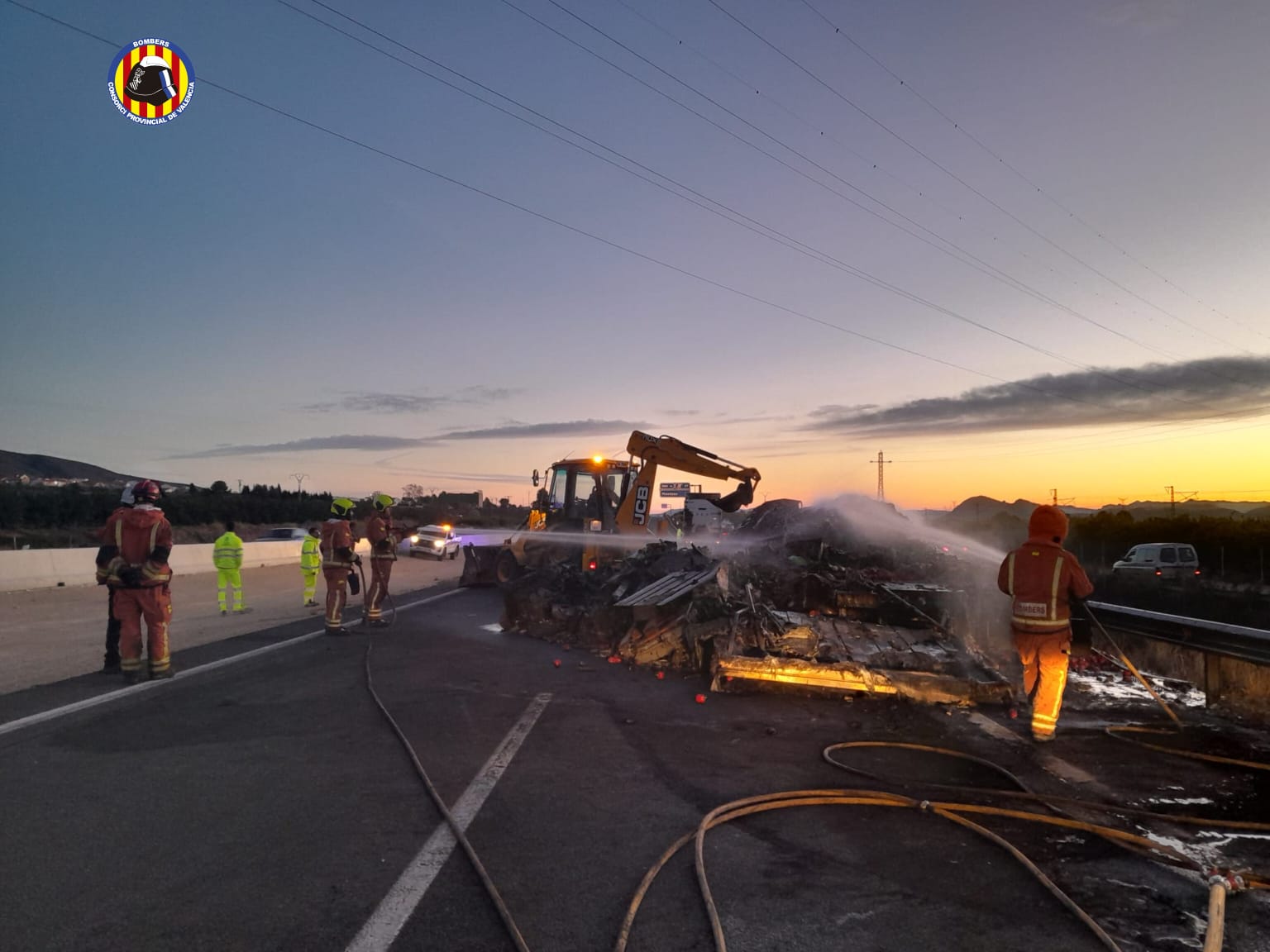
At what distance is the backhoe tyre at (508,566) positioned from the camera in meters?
20.1

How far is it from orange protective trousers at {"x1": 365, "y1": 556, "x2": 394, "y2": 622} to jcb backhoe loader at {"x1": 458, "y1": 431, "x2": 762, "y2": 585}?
5.36m

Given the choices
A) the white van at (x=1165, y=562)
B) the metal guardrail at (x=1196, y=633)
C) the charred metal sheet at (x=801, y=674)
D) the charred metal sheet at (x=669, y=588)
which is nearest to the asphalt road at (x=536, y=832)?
the charred metal sheet at (x=801, y=674)

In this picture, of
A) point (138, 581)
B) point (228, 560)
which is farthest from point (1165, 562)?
point (138, 581)

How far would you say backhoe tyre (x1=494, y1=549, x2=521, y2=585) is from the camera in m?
20.1

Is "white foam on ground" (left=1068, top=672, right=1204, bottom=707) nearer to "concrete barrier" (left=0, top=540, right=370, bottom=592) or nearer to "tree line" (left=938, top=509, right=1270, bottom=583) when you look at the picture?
"concrete barrier" (left=0, top=540, right=370, bottom=592)

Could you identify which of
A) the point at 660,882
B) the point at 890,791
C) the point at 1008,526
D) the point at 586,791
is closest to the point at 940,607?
the point at 890,791

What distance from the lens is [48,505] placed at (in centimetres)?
4519

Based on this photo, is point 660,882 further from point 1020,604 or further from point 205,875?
point 1020,604

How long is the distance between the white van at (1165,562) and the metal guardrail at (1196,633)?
24.7 meters

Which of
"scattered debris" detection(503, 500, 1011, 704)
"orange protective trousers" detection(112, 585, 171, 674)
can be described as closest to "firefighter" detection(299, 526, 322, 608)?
"scattered debris" detection(503, 500, 1011, 704)

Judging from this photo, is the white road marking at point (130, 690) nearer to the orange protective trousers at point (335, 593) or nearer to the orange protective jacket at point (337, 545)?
the orange protective trousers at point (335, 593)

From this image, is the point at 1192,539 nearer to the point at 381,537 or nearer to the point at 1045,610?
the point at 1045,610

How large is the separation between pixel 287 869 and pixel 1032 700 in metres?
5.79

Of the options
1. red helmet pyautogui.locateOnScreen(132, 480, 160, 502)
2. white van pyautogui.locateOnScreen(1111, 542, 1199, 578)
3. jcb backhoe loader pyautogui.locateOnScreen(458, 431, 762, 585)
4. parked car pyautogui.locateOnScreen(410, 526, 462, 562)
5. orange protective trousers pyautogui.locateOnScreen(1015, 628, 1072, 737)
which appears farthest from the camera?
parked car pyautogui.locateOnScreen(410, 526, 462, 562)
